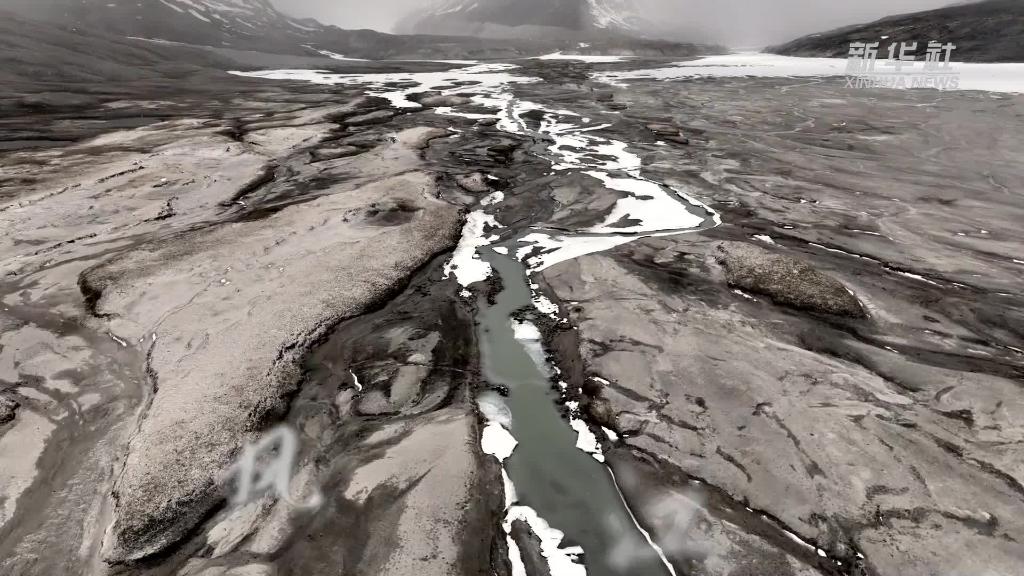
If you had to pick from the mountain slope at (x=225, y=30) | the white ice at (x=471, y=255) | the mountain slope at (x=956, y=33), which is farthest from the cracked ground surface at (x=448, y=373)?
the mountain slope at (x=225, y=30)

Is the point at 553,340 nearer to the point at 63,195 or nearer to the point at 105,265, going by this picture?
the point at 105,265

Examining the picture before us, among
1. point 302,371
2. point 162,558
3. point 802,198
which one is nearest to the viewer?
point 162,558

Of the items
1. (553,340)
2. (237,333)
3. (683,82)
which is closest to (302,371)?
(237,333)

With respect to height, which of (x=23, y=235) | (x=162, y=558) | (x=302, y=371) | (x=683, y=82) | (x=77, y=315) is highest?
(x=683, y=82)

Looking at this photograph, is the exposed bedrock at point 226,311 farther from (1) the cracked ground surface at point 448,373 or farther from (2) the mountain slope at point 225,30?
(2) the mountain slope at point 225,30

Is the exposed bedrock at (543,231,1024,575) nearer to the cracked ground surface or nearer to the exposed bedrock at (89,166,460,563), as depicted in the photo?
the cracked ground surface

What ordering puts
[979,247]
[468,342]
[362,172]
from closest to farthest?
[468,342] → [979,247] → [362,172]

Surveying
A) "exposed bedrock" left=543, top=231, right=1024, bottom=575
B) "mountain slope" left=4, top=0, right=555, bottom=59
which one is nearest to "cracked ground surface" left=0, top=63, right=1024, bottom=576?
"exposed bedrock" left=543, top=231, right=1024, bottom=575
